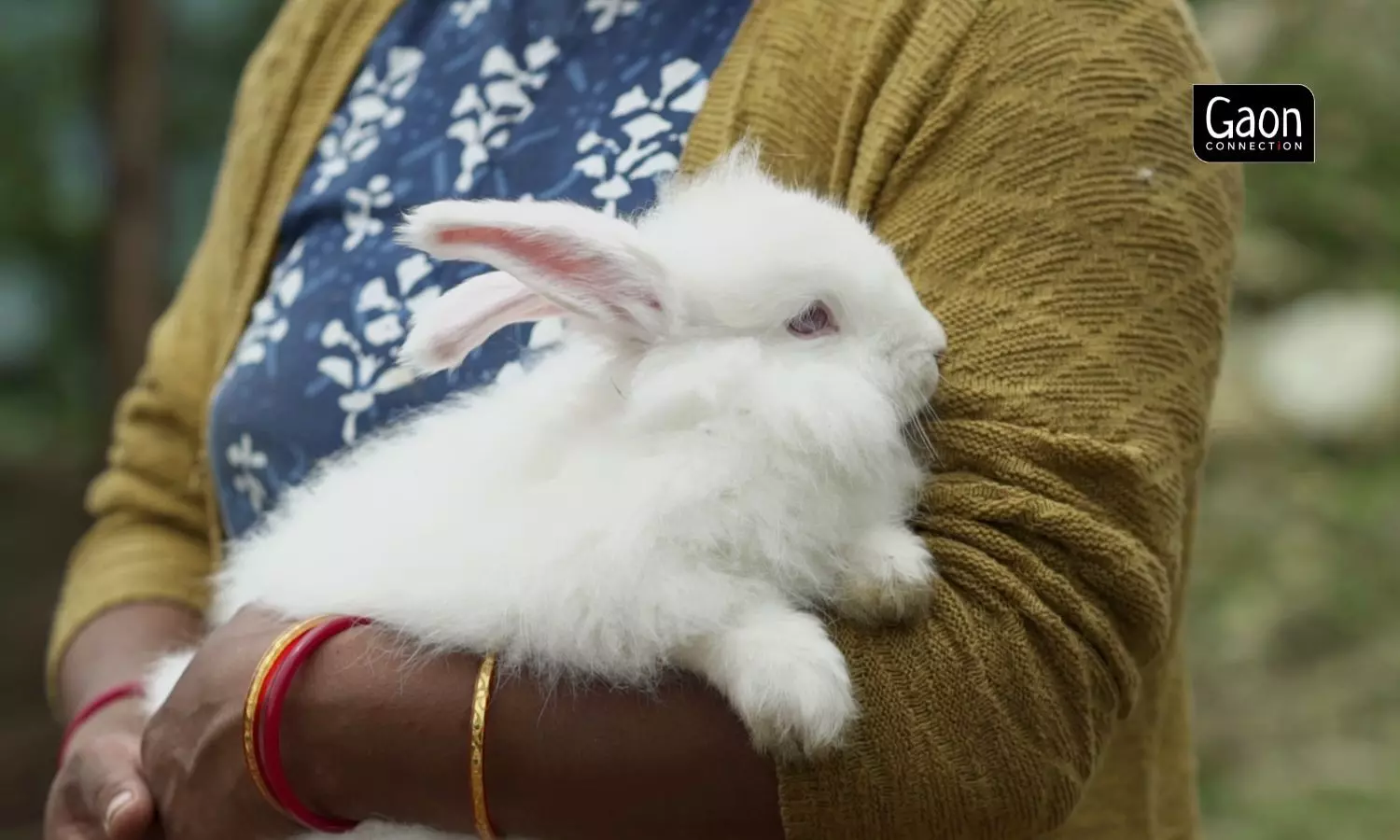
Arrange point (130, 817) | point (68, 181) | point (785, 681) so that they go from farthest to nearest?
point (68, 181) < point (130, 817) < point (785, 681)

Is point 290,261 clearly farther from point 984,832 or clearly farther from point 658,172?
point 984,832

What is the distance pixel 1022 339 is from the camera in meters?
1.01

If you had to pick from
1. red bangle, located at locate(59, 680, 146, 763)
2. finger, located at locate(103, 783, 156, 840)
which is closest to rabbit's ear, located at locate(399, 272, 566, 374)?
finger, located at locate(103, 783, 156, 840)

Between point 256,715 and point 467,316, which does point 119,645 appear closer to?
point 256,715

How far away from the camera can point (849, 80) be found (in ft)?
3.76

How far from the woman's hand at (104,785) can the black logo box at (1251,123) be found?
1.05m

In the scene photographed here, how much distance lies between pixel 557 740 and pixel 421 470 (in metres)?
0.27

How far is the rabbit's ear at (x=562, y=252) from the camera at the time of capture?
3.18 feet

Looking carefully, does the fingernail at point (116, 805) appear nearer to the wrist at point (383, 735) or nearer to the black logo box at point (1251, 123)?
the wrist at point (383, 735)

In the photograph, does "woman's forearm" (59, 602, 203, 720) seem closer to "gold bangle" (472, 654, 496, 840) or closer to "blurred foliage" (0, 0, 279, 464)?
"gold bangle" (472, 654, 496, 840)

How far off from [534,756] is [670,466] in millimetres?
241

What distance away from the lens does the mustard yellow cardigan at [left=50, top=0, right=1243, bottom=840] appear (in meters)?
0.96

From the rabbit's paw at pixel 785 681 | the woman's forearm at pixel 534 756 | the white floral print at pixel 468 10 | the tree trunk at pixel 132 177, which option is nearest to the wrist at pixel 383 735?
the woman's forearm at pixel 534 756

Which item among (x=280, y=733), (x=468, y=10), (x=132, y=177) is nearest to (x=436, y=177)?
(x=468, y=10)
